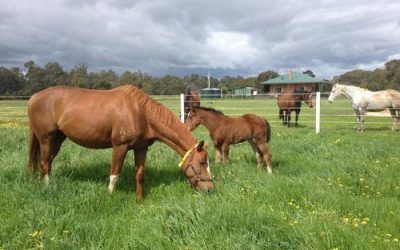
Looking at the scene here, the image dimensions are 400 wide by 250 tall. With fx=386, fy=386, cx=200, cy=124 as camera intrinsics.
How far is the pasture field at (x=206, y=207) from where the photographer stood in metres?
3.88

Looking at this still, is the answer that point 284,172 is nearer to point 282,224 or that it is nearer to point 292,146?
point 292,146

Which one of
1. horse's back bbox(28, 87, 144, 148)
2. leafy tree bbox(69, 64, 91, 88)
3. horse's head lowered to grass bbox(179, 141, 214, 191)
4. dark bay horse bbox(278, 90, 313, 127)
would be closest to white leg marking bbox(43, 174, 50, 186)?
horse's back bbox(28, 87, 144, 148)

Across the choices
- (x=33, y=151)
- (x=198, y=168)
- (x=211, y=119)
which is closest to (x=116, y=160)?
(x=198, y=168)

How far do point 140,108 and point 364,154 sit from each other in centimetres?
542

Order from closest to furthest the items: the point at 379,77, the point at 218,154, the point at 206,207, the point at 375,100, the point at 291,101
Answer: the point at 206,207
the point at 218,154
the point at 375,100
the point at 291,101
the point at 379,77

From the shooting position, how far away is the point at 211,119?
29.6 ft

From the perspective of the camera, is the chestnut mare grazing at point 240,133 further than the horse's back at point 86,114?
Yes

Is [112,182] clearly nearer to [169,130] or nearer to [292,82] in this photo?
[169,130]

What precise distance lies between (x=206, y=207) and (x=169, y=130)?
2041 millimetres

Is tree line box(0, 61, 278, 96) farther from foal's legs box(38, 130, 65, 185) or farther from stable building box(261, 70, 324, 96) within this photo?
foal's legs box(38, 130, 65, 185)

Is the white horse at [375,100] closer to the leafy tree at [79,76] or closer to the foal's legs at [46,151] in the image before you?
the foal's legs at [46,151]

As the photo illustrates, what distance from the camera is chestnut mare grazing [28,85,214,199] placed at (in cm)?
597

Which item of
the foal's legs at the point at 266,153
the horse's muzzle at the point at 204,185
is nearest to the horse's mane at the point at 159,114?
the horse's muzzle at the point at 204,185

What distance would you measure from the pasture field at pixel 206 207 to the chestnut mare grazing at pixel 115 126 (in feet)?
1.25
